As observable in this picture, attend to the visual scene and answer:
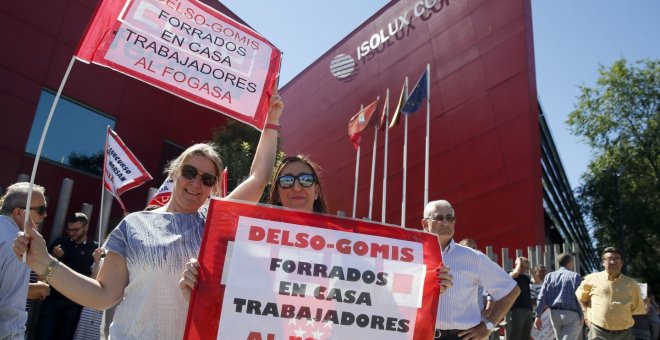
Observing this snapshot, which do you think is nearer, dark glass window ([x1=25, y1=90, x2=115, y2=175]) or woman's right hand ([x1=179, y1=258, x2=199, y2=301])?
woman's right hand ([x1=179, y1=258, x2=199, y2=301])

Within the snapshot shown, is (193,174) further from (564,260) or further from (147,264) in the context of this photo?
(564,260)

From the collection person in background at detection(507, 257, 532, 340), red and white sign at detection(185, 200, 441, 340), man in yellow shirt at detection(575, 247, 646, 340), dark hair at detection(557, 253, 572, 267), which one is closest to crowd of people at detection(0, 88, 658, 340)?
red and white sign at detection(185, 200, 441, 340)

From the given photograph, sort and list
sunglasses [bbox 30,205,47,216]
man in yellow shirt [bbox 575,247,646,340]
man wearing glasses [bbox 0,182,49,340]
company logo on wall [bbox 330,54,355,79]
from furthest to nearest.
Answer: company logo on wall [bbox 330,54,355,79], man in yellow shirt [bbox 575,247,646,340], sunglasses [bbox 30,205,47,216], man wearing glasses [bbox 0,182,49,340]

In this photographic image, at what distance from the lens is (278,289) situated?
2506mm

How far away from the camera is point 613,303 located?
22.9ft

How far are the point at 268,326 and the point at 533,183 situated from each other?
1607cm

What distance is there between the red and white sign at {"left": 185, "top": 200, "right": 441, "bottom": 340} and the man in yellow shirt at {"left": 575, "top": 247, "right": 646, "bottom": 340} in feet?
18.0

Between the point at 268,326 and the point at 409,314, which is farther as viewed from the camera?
the point at 409,314

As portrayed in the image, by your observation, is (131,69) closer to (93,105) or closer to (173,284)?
(173,284)

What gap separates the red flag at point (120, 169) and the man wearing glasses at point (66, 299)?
157 cm

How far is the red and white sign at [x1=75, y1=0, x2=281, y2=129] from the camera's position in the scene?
127 inches

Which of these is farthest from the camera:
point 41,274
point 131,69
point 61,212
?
point 61,212

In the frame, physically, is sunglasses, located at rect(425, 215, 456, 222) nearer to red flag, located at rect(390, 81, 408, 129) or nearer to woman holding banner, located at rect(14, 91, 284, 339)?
woman holding banner, located at rect(14, 91, 284, 339)

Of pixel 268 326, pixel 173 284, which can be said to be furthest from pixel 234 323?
pixel 173 284
